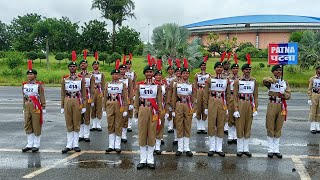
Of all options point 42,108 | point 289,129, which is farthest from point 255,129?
point 42,108

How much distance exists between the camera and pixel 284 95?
30.6ft

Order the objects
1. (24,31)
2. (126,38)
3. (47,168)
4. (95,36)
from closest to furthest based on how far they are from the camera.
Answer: (47,168), (95,36), (126,38), (24,31)

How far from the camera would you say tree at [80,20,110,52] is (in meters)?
46.7

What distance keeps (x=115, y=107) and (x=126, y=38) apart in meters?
39.8

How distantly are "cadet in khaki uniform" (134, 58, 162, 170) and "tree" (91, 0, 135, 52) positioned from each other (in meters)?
41.5

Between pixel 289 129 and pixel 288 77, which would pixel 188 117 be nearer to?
pixel 289 129

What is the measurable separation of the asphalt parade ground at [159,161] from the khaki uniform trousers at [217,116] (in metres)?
0.62

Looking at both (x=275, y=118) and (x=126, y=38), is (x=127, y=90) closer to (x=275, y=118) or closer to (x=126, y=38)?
(x=275, y=118)

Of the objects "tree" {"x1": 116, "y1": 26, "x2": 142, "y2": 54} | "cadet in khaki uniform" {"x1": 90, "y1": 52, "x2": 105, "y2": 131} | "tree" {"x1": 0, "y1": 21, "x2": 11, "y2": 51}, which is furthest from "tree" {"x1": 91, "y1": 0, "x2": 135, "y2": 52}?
"cadet in khaki uniform" {"x1": 90, "y1": 52, "x2": 105, "y2": 131}

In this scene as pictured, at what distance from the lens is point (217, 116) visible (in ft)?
31.0

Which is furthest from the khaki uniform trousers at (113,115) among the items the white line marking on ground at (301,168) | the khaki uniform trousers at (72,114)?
the white line marking on ground at (301,168)

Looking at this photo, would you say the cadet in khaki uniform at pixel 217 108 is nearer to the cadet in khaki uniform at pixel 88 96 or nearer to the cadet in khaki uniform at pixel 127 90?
the cadet in khaki uniform at pixel 127 90

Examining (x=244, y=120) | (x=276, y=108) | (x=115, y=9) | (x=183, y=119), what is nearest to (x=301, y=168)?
(x=276, y=108)

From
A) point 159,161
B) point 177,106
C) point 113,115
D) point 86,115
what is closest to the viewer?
point 159,161
